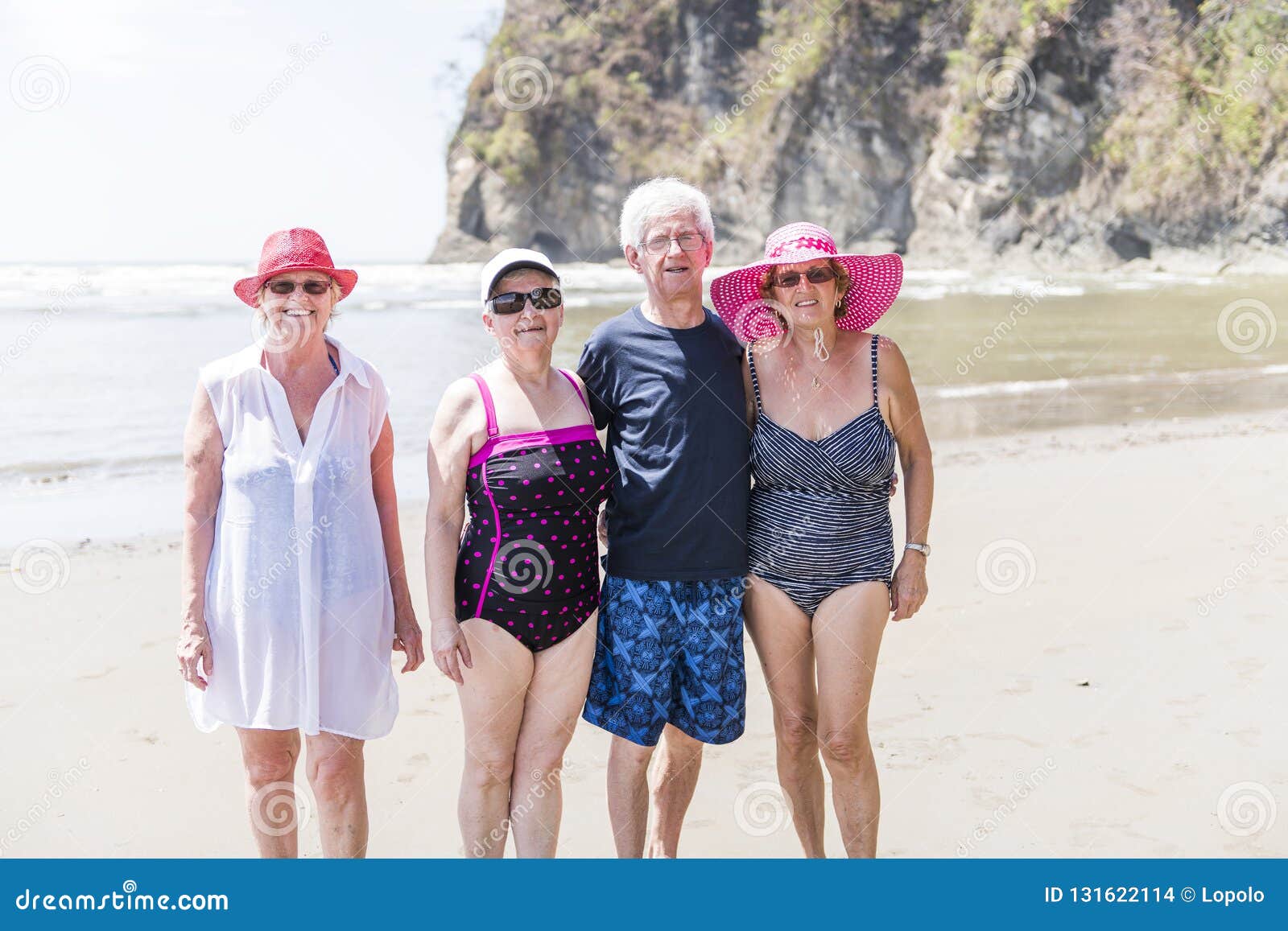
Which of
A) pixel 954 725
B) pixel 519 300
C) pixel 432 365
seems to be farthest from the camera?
pixel 432 365

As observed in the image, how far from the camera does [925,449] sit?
10.3 ft

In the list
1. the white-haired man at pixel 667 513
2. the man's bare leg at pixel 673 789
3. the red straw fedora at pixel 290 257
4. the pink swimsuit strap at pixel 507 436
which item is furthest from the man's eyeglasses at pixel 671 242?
the man's bare leg at pixel 673 789

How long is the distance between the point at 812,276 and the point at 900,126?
125 ft

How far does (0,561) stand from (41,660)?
1.70 meters

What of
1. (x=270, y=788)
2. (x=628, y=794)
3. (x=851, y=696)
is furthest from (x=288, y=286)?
(x=851, y=696)

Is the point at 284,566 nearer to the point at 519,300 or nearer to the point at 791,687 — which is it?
the point at 519,300

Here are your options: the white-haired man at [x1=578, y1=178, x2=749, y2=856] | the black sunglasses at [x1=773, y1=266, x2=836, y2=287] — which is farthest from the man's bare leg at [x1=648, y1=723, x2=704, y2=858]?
the black sunglasses at [x1=773, y1=266, x2=836, y2=287]

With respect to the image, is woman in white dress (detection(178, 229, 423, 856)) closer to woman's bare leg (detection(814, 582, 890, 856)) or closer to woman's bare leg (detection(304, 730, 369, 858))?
woman's bare leg (detection(304, 730, 369, 858))

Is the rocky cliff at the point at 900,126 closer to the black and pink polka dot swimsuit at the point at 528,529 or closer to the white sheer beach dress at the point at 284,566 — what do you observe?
the black and pink polka dot swimsuit at the point at 528,529

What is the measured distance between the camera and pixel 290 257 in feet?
8.95

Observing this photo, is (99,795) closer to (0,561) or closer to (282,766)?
(282,766)

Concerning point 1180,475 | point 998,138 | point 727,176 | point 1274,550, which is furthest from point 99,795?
point 727,176

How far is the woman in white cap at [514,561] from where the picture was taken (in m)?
2.76

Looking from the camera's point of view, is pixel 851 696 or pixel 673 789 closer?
pixel 851 696
